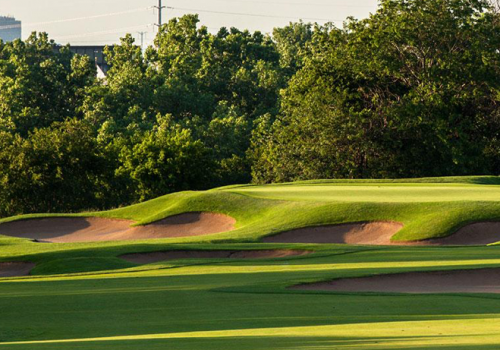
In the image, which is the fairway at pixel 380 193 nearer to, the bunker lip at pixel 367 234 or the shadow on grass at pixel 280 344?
the bunker lip at pixel 367 234

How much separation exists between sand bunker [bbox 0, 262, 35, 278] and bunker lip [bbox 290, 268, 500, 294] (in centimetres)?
785

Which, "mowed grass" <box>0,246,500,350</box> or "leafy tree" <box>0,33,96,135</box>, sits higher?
"leafy tree" <box>0,33,96,135</box>

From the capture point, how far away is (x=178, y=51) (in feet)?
253

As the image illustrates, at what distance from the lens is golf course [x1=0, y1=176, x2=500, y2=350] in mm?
9359

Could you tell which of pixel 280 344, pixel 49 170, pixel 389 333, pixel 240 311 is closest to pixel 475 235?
pixel 240 311

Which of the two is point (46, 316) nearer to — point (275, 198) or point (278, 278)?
point (278, 278)

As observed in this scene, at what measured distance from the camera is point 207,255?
20.2 m

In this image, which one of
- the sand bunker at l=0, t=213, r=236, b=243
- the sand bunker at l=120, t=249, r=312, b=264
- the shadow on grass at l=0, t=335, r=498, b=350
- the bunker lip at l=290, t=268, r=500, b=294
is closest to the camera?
the shadow on grass at l=0, t=335, r=498, b=350

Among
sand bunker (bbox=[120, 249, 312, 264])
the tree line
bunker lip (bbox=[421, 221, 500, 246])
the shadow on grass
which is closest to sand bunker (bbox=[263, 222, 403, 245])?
bunker lip (bbox=[421, 221, 500, 246])

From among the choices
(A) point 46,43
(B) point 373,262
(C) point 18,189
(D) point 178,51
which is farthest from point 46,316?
(A) point 46,43

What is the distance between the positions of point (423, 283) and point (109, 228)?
17.4 m

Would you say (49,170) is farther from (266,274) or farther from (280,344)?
(280,344)

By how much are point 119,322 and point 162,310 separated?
0.98 metres

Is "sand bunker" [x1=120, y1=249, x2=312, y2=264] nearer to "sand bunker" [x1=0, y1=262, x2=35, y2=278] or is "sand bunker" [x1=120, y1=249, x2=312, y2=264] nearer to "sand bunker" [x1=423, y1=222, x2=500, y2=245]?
"sand bunker" [x1=0, y1=262, x2=35, y2=278]
